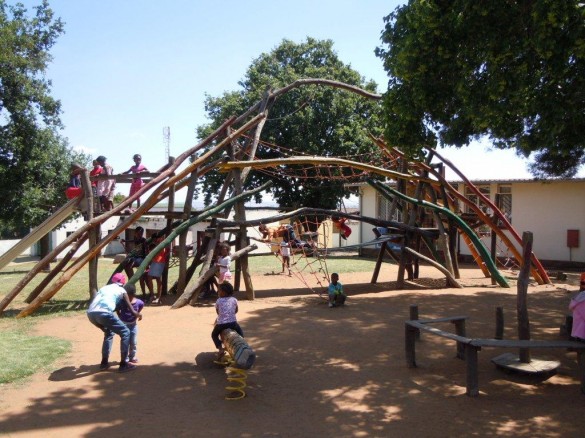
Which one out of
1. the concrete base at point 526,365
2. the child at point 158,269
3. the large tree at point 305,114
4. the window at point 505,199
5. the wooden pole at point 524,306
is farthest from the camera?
the large tree at point 305,114

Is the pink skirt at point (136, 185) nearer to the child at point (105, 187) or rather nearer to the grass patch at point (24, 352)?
the child at point (105, 187)

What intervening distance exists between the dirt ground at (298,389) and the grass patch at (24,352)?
0.69ft

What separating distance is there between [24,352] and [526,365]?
7139 mm

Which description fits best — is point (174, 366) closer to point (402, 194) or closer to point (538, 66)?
point (538, 66)

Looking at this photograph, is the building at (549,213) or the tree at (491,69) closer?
the tree at (491,69)

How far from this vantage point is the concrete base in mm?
6883

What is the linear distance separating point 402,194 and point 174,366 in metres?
9.41

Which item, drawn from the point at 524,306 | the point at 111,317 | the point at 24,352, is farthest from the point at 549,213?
the point at 24,352

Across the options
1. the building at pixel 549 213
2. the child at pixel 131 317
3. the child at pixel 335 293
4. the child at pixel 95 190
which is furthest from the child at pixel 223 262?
the building at pixel 549 213

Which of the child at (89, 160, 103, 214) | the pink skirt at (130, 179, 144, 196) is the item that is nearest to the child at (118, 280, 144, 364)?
the child at (89, 160, 103, 214)

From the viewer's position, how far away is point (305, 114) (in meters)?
26.7

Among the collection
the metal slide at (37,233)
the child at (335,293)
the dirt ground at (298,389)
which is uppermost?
the metal slide at (37,233)

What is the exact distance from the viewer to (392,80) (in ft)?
29.9

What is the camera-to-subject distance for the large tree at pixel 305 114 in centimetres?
2692
